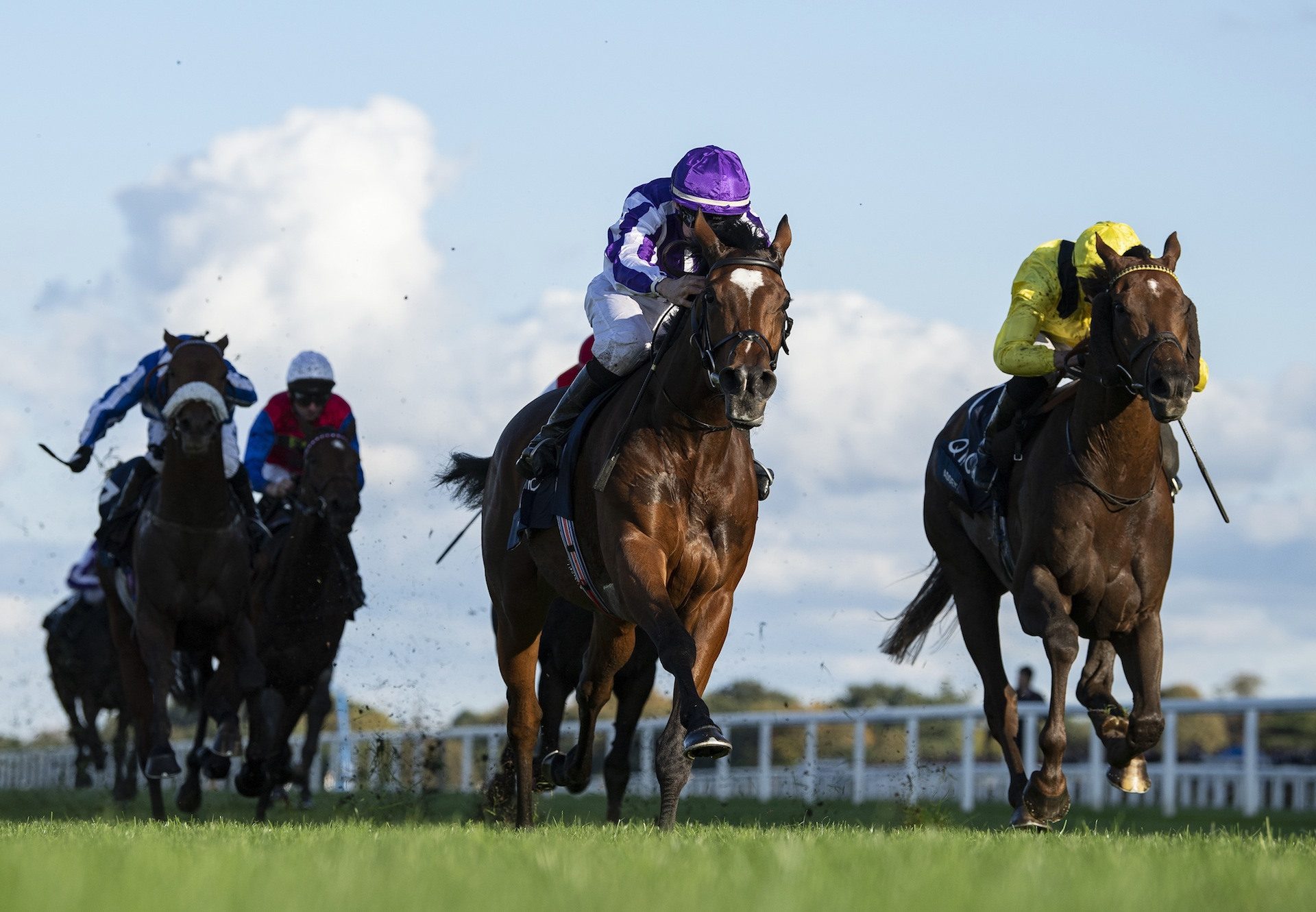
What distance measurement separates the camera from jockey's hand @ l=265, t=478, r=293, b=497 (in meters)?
11.5

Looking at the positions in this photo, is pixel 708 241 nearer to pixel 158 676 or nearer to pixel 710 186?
pixel 710 186

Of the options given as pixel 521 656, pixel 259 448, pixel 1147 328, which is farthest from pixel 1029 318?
pixel 259 448

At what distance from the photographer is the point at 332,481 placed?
10.8 meters

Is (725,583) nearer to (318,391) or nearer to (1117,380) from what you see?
(1117,380)

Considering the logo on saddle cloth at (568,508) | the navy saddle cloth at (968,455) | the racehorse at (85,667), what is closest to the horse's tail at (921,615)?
the navy saddle cloth at (968,455)

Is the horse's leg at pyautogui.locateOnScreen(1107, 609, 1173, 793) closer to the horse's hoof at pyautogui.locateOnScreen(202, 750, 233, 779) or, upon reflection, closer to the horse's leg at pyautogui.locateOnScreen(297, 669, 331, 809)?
the horse's hoof at pyautogui.locateOnScreen(202, 750, 233, 779)

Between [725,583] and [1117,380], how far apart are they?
1848 millimetres

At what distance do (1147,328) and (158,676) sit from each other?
5.43 m

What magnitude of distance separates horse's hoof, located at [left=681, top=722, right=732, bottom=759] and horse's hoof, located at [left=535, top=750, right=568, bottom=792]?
7.76 feet

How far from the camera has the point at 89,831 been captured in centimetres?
598

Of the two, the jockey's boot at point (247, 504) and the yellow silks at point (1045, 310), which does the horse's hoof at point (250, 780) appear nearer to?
the jockey's boot at point (247, 504)

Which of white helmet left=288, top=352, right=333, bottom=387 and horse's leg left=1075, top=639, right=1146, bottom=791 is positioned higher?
white helmet left=288, top=352, right=333, bottom=387

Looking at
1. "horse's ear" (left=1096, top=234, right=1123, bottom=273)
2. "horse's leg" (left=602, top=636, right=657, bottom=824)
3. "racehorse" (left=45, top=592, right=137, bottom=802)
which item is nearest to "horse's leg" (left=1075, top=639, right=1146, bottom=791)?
"horse's ear" (left=1096, top=234, right=1123, bottom=273)

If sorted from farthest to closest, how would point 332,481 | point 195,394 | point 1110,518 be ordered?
point 332,481 → point 195,394 → point 1110,518
